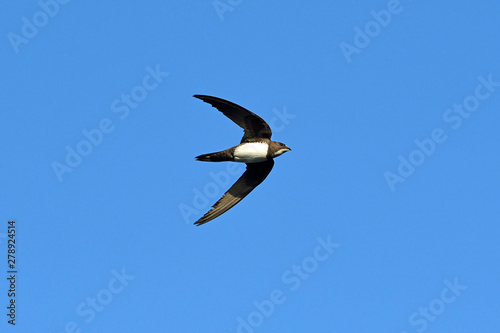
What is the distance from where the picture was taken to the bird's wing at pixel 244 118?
30.4 m

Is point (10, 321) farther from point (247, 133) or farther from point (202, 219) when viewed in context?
point (247, 133)

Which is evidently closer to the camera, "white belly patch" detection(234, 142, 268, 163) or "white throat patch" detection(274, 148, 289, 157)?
"white belly patch" detection(234, 142, 268, 163)

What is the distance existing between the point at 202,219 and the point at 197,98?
3.57 m

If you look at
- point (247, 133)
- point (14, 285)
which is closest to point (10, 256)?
point (14, 285)

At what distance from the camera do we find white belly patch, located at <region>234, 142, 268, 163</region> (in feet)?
102

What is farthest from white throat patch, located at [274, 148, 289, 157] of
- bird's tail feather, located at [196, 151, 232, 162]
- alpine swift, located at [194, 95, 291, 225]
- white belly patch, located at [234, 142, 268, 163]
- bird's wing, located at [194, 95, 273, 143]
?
bird's tail feather, located at [196, 151, 232, 162]

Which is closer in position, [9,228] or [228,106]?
[228,106]

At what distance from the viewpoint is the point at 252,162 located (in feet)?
104

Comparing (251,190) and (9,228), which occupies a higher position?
(9,228)

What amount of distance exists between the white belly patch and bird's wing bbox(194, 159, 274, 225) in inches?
30.4

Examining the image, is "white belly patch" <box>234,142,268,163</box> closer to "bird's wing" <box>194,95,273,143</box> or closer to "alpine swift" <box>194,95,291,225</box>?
"alpine swift" <box>194,95,291,225</box>

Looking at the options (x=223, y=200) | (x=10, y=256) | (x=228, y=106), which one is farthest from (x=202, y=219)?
(x=10, y=256)

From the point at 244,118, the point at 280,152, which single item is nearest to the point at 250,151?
the point at 280,152

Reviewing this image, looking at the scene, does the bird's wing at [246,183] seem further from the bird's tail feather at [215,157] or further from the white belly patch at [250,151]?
the bird's tail feather at [215,157]
